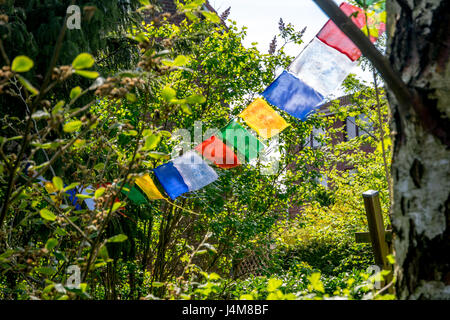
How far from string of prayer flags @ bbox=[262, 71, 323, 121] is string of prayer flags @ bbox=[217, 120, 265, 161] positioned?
1.82 feet

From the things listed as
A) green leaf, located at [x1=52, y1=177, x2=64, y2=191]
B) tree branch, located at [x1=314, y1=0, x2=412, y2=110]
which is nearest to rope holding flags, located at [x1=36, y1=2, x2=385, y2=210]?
green leaf, located at [x1=52, y1=177, x2=64, y2=191]

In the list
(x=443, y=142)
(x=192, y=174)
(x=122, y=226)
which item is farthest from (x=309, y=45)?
(x=443, y=142)

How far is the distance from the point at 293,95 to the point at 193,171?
4.32 feet

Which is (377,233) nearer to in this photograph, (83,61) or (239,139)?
(239,139)

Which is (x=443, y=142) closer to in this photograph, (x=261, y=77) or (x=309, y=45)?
(x=309, y=45)

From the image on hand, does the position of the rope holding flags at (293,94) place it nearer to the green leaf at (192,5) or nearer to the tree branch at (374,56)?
the green leaf at (192,5)

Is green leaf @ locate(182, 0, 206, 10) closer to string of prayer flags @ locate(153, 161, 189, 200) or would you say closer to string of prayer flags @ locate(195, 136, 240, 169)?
string of prayer flags @ locate(153, 161, 189, 200)

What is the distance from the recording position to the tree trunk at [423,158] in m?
1.29

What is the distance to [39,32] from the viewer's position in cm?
396

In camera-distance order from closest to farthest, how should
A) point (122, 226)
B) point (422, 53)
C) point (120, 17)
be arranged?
1. point (422, 53)
2. point (120, 17)
3. point (122, 226)

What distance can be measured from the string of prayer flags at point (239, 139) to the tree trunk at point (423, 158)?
3.56 m

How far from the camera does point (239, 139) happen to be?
4.99 metres
